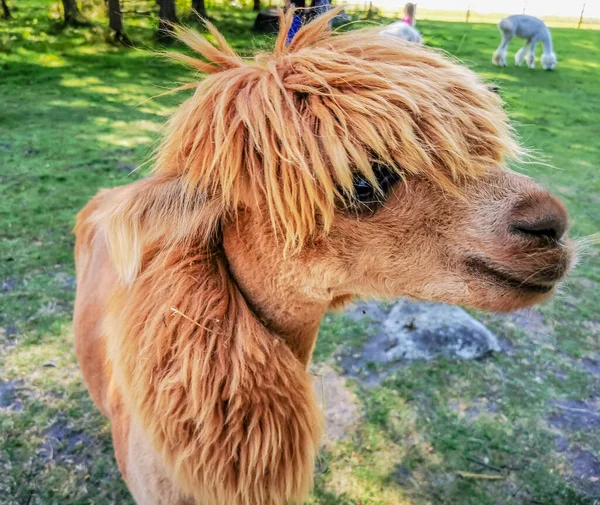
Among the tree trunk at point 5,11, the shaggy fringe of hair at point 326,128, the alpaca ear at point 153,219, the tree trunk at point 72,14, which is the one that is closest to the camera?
the shaggy fringe of hair at point 326,128

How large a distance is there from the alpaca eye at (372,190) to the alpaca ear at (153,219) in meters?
0.37

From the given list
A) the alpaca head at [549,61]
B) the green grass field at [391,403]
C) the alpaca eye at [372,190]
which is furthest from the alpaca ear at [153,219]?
the alpaca head at [549,61]

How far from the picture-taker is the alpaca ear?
1270 millimetres

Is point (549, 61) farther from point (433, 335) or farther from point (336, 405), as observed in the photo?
point (336, 405)

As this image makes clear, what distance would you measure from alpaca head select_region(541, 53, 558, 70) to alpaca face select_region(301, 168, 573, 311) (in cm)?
1523

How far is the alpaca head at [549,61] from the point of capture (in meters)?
13.8

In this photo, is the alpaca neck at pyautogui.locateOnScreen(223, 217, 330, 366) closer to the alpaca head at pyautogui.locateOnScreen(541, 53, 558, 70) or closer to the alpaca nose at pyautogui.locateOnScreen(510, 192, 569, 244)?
the alpaca nose at pyautogui.locateOnScreen(510, 192, 569, 244)

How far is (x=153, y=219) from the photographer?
129 centimetres

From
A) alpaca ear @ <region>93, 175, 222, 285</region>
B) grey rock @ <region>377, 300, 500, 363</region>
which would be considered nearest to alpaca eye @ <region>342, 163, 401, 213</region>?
alpaca ear @ <region>93, 175, 222, 285</region>

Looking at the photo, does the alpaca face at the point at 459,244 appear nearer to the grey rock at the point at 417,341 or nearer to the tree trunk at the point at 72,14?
the grey rock at the point at 417,341

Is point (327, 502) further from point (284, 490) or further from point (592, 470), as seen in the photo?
point (592, 470)

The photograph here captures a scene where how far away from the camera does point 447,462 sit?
111 inches

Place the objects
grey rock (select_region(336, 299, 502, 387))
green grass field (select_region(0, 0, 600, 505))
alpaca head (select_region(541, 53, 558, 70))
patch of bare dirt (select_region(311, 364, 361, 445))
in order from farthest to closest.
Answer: alpaca head (select_region(541, 53, 558, 70)) < grey rock (select_region(336, 299, 502, 387)) < patch of bare dirt (select_region(311, 364, 361, 445)) < green grass field (select_region(0, 0, 600, 505))

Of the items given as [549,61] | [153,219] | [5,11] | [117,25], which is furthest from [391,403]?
[5,11]
